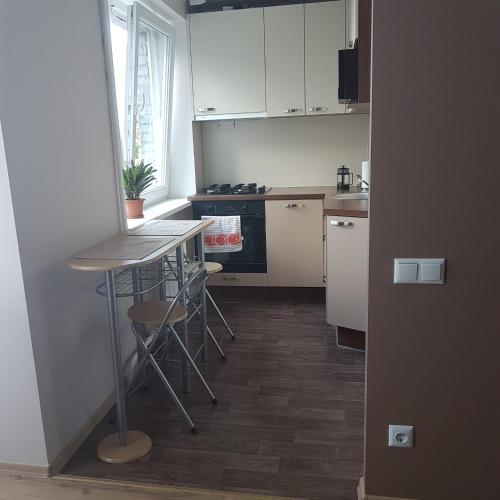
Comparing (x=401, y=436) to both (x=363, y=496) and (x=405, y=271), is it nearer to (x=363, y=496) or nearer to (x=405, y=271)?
(x=363, y=496)

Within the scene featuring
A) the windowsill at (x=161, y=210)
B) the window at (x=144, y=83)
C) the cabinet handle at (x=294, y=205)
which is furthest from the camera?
the cabinet handle at (x=294, y=205)

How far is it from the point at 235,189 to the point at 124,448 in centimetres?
258

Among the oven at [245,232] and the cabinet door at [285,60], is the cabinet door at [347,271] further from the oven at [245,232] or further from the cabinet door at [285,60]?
the cabinet door at [285,60]

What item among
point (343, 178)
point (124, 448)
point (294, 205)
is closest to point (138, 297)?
point (124, 448)

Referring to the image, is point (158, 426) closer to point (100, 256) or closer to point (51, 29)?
point (100, 256)

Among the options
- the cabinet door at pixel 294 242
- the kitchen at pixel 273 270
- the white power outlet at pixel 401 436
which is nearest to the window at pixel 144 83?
the kitchen at pixel 273 270

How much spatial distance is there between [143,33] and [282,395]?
2755 millimetres

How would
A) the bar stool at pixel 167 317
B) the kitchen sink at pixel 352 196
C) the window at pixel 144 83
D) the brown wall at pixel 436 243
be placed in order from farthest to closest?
1. the kitchen sink at pixel 352 196
2. the window at pixel 144 83
3. the bar stool at pixel 167 317
4. the brown wall at pixel 436 243

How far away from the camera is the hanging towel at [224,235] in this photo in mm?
4297

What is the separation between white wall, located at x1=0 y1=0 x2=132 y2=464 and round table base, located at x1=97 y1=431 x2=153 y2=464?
0.53 ft

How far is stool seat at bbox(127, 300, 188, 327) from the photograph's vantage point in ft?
8.36

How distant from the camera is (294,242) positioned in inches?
167

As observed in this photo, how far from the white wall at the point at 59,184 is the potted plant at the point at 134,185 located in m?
0.52

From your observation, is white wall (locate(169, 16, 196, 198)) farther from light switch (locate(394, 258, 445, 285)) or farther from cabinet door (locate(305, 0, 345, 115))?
light switch (locate(394, 258, 445, 285))
